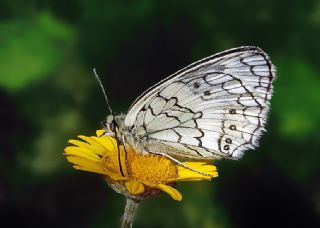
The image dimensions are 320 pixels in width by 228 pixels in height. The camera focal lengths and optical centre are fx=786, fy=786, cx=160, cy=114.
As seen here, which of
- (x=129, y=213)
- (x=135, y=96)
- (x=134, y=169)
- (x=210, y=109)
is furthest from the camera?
(x=135, y=96)

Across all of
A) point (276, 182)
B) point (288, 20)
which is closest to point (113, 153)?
point (276, 182)

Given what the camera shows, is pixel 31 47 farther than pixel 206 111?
Yes

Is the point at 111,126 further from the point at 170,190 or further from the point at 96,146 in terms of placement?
the point at 170,190

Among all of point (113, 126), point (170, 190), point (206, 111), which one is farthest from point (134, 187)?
point (206, 111)

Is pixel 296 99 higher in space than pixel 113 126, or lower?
higher

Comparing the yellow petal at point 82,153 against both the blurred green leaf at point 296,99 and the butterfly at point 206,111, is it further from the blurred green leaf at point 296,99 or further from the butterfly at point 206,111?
the blurred green leaf at point 296,99

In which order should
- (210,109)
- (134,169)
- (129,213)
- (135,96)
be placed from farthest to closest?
(135,96), (210,109), (134,169), (129,213)
